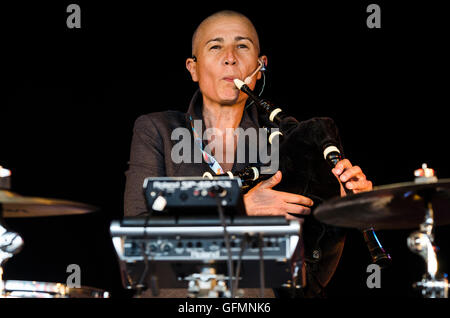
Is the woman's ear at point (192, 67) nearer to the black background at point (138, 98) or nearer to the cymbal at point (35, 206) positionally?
the black background at point (138, 98)

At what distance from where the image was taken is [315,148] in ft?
7.83

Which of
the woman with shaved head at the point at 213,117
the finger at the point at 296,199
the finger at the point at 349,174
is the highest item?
the woman with shaved head at the point at 213,117

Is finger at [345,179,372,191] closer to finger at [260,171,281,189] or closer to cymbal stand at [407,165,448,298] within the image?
finger at [260,171,281,189]

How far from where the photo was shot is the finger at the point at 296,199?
2393 mm

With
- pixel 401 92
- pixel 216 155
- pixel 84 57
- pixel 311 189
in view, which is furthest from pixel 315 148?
pixel 84 57

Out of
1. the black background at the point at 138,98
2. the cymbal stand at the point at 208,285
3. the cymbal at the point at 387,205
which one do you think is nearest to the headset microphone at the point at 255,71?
the black background at the point at 138,98

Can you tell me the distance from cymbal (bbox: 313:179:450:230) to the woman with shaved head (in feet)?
2.70

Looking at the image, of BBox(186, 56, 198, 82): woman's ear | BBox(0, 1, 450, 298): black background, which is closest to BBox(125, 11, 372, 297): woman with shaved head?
BBox(186, 56, 198, 82): woman's ear

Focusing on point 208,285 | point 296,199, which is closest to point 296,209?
point 296,199

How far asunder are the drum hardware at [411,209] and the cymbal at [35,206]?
2.24 feet

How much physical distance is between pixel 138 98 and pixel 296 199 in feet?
4.00

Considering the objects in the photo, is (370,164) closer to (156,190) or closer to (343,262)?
(343,262)

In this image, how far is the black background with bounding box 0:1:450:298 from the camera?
3078 millimetres

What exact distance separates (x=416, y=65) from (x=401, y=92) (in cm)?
15
